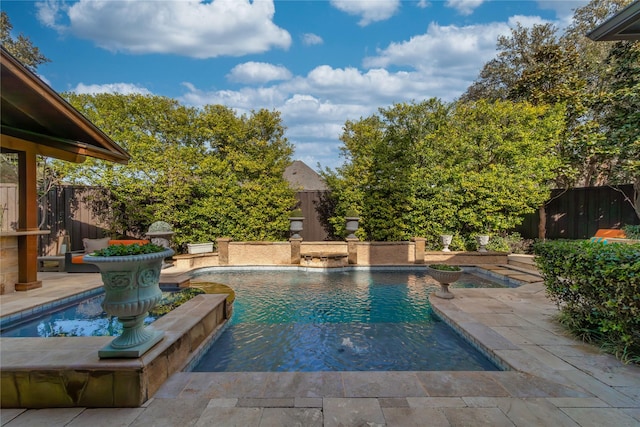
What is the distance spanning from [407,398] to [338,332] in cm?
197

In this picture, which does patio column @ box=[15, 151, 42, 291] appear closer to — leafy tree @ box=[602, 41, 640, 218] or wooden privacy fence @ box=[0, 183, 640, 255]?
wooden privacy fence @ box=[0, 183, 640, 255]

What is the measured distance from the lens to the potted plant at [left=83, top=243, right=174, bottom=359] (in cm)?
240

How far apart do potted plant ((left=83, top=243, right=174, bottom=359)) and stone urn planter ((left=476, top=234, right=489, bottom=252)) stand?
908 cm

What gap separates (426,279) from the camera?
7.72 metres

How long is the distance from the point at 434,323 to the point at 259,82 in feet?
35.3

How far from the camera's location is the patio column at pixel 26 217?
5164 millimetres

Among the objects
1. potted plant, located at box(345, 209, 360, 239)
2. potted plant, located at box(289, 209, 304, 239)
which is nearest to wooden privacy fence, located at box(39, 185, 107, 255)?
potted plant, located at box(289, 209, 304, 239)

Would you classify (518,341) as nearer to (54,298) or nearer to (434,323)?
(434,323)

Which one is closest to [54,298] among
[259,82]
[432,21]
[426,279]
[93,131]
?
[93,131]

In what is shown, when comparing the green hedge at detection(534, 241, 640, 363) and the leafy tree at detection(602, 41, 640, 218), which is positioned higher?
the leafy tree at detection(602, 41, 640, 218)

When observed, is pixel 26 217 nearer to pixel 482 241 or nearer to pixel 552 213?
pixel 482 241

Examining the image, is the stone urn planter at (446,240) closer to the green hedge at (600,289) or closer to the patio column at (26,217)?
the green hedge at (600,289)

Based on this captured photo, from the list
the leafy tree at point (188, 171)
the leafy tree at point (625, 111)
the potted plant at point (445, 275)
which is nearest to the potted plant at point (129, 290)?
the potted plant at point (445, 275)

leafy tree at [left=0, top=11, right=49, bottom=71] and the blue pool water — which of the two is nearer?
the blue pool water
